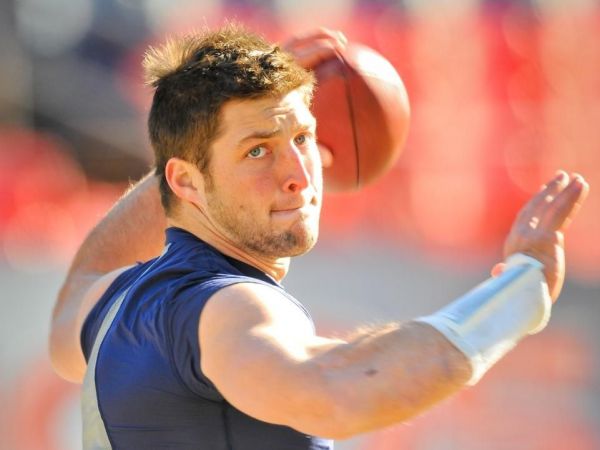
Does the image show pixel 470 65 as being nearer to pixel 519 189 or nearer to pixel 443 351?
pixel 519 189

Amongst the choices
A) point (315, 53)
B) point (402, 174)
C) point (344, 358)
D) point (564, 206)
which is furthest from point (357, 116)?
point (402, 174)

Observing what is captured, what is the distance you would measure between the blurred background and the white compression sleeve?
12.2 feet

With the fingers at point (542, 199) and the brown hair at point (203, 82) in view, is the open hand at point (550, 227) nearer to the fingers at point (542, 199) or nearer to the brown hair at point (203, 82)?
the fingers at point (542, 199)

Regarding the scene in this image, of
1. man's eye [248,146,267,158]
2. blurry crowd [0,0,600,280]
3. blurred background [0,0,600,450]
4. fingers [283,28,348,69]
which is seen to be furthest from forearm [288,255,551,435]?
blurry crowd [0,0,600,280]

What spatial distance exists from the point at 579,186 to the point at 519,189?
16.8 feet

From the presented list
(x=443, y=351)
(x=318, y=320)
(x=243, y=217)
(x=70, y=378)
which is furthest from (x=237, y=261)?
(x=318, y=320)

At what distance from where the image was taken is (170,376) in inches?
79.3

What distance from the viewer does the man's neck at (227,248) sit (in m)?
2.26

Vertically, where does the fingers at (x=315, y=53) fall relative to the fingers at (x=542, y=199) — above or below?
above

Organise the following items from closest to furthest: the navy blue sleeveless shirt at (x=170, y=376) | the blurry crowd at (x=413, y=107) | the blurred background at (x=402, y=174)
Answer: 1. the navy blue sleeveless shirt at (x=170, y=376)
2. the blurred background at (x=402, y=174)
3. the blurry crowd at (x=413, y=107)

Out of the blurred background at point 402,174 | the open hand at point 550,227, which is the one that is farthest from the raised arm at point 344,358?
the blurred background at point 402,174

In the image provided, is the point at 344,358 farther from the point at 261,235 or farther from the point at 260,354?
the point at 261,235

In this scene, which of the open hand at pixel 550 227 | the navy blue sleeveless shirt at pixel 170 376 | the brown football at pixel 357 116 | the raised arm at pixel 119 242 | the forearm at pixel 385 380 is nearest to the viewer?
the forearm at pixel 385 380

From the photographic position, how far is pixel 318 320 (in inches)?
256
